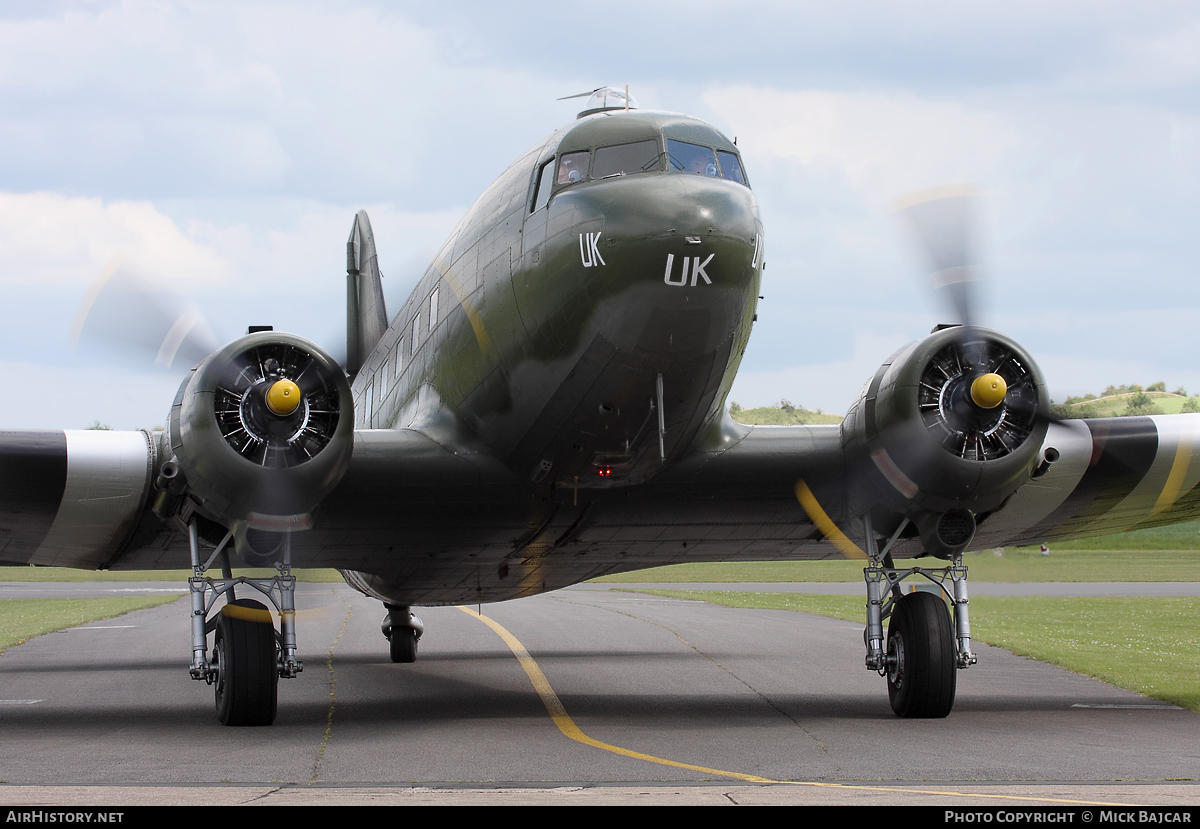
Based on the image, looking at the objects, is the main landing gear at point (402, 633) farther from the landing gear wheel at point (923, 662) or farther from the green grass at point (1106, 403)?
the green grass at point (1106, 403)

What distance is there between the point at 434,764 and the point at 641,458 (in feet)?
12.3

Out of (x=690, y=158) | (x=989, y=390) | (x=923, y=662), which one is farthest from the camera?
(x=923, y=662)

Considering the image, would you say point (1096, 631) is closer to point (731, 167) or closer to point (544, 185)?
point (731, 167)

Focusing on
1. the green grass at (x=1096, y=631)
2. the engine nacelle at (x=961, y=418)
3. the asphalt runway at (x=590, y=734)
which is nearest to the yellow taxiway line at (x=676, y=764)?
the asphalt runway at (x=590, y=734)

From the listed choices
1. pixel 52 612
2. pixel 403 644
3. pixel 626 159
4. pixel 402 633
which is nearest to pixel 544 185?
pixel 626 159

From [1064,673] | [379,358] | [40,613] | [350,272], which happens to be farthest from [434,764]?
[40,613]

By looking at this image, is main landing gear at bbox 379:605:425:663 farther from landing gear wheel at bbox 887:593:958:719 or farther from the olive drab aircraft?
landing gear wheel at bbox 887:593:958:719

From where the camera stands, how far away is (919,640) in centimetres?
1185

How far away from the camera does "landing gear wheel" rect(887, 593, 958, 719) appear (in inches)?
462

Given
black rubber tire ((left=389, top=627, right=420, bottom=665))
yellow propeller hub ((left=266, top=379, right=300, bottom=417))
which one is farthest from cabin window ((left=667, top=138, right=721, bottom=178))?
black rubber tire ((left=389, top=627, right=420, bottom=665))

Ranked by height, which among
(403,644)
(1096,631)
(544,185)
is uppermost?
(544,185)

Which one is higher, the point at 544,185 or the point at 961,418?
the point at 544,185

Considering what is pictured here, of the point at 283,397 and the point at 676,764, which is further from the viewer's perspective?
the point at 283,397

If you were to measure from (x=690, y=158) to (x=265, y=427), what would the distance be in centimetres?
437
